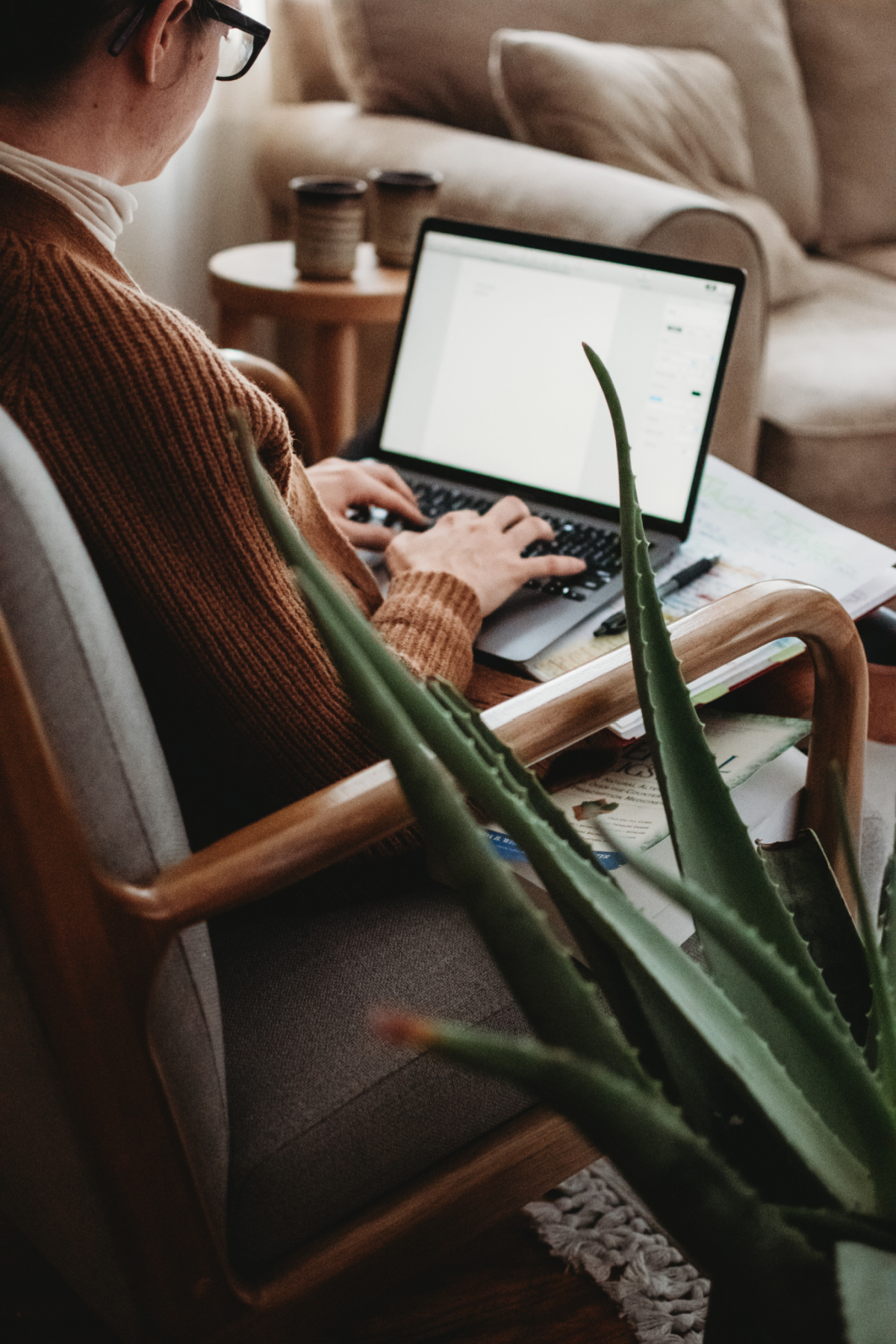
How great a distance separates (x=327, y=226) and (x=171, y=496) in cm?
115

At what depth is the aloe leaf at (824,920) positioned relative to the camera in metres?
0.62

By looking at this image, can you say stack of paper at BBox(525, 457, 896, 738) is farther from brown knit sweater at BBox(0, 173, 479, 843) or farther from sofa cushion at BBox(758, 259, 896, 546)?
sofa cushion at BBox(758, 259, 896, 546)

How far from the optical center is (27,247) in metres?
0.64

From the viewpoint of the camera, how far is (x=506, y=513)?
3.51 ft

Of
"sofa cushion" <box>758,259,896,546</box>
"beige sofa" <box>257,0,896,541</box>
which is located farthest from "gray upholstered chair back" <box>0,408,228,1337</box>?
"sofa cushion" <box>758,259,896,546</box>

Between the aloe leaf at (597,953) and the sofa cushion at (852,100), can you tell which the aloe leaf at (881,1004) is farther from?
Result: the sofa cushion at (852,100)

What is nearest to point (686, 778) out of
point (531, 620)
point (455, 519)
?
point (531, 620)

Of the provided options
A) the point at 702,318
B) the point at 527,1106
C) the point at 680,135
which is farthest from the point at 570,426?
the point at 680,135

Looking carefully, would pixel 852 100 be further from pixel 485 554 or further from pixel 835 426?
pixel 485 554

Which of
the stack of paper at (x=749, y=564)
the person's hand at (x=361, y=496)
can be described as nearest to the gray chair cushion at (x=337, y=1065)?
the stack of paper at (x=749, y=564)

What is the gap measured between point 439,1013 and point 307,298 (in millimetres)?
1253

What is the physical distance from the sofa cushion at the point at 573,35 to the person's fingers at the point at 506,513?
1477 mm

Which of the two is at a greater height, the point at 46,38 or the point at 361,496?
the point at 46,38

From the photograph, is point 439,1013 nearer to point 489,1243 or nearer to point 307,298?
point 489,1243
